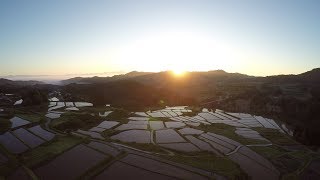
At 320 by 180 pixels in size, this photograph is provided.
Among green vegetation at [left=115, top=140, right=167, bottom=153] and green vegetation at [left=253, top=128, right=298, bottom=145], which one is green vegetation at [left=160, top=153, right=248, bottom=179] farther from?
green vegetation at [left=253, top=128, right=298, bottom=145]

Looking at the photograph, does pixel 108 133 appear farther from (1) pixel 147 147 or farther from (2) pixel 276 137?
(2) pixel 276 137

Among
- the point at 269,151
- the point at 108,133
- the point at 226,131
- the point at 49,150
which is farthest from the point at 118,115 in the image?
the point at 269,151

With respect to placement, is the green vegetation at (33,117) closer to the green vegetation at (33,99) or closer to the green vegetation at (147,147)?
the green vegetation at (33,99)

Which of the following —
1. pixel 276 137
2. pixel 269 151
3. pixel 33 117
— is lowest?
pixel 276 137

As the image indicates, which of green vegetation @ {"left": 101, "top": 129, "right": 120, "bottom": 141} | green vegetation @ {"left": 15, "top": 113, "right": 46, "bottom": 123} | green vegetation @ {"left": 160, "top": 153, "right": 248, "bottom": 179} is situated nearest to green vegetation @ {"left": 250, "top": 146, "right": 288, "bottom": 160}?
green vegetation @ {"left": 160, "top": 153, "right": 248, "bottom": 179}

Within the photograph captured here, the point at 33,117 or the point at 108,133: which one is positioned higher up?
the point at 108,133

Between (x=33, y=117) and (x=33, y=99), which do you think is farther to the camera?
(x=33, y=99)

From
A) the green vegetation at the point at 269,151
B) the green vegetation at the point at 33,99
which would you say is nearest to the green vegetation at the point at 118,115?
the green vegetation at the point at 33,99
